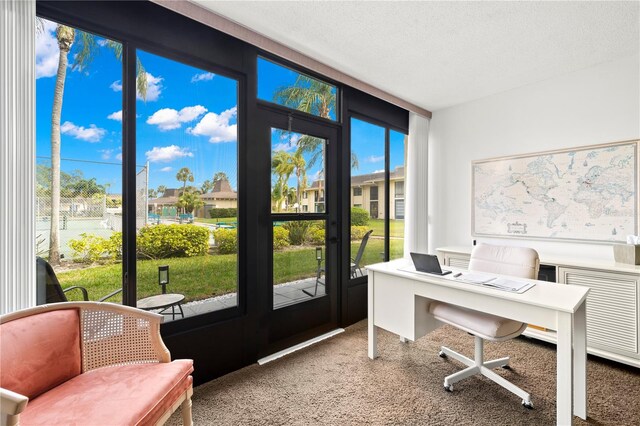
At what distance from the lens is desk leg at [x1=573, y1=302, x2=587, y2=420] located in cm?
171

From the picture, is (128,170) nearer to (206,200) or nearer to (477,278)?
(206,200)

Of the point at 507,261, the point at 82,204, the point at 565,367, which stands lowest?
the point at 565,367

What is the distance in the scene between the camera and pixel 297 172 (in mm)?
2809

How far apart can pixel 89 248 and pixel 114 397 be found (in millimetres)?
992

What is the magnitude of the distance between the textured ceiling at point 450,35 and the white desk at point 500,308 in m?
1.86

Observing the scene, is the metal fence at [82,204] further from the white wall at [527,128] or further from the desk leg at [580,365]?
the white wall at [527,128]

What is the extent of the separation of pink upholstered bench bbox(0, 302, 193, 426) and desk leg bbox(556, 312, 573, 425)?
6.29 ft

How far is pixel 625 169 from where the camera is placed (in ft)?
8.33

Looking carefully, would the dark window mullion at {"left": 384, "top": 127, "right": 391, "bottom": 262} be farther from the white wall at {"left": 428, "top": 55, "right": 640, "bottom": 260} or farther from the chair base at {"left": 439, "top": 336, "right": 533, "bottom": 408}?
the chair base at {"left": 439, "top": 336, "right": 533, "bottom": 408}

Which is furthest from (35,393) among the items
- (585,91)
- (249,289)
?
(585,91)

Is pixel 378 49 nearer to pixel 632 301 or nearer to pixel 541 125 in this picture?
pixel 541 125

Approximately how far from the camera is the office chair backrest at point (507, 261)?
205cm

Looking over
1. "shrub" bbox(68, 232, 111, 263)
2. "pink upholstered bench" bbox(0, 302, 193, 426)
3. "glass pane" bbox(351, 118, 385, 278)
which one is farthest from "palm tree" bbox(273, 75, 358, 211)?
"pink upholstered bench" bbox(0, 302, 193, 426)

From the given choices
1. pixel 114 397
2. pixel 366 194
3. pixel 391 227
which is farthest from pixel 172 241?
pixel 391 227
